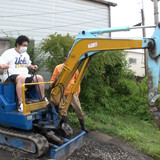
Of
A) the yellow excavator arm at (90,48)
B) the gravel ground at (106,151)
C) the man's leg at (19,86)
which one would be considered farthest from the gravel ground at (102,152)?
the man's leg at (19,86)

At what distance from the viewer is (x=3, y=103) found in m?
3.98

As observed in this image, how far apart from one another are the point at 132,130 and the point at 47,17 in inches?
269

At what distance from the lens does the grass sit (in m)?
4.55

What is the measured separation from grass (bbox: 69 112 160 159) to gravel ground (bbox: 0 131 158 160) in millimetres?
227

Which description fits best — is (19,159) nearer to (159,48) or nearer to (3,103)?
(3,103)

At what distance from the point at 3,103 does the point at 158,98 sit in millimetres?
2993

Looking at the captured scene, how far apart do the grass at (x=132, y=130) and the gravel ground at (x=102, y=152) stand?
0.23 metres

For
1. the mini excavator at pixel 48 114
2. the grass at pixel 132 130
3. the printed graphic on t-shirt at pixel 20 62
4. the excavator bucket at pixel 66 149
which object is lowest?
the grass at pixel 132 130

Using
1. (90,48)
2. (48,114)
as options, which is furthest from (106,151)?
(90,48)

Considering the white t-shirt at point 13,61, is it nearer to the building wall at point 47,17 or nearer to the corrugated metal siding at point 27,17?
the building wall at point 47,17

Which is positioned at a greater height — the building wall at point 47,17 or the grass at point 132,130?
the building wall at point 47,17

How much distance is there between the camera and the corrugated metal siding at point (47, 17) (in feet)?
28.3

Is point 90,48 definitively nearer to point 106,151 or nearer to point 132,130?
point 106,151

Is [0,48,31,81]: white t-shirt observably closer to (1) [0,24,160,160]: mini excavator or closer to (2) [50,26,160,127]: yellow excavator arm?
(1) [0,24,160,160]: mini excavator
